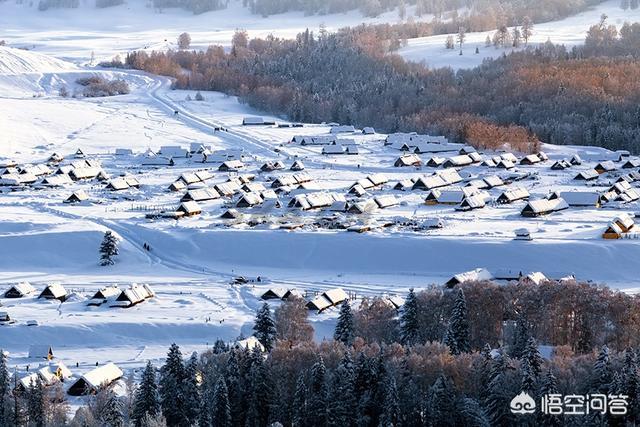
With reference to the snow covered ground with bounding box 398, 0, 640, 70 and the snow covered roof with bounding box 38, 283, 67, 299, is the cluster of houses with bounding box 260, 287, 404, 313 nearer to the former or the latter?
the snow covered roof with bounding box 38, 283, 67, 299

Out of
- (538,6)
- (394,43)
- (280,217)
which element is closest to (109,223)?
(280,217)

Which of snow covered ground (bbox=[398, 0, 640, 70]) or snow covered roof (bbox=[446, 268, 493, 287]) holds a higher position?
snow covered ground (bbox=[398, 0, 640, 70])

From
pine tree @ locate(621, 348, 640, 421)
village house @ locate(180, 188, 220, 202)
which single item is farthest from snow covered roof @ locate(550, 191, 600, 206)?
pine tree @ locate(621, 348, 640, 421)

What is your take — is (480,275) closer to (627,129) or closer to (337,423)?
(337,423)

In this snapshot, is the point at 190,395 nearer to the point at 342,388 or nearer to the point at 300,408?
the point at 300,408

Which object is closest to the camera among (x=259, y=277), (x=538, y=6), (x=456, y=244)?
(x=259, y=277)

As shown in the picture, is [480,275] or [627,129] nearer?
[480,275]
